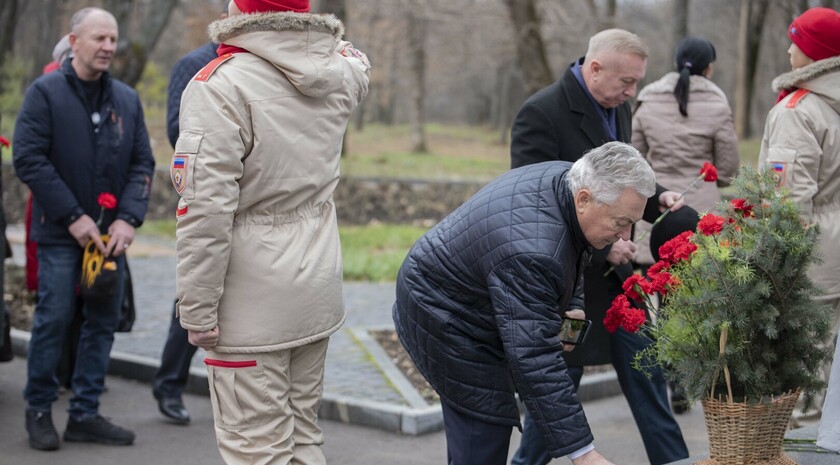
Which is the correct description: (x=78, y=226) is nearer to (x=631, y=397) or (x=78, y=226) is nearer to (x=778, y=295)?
(x=631, y=397)

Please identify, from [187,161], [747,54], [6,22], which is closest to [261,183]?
[187,161]

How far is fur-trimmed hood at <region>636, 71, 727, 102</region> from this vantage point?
681cm

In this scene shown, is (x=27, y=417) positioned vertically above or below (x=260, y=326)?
below

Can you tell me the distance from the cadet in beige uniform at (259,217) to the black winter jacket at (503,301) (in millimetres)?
441

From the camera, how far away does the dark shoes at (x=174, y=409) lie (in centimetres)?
653

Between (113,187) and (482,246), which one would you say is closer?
(482,246)

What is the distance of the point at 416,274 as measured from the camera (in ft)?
12.8

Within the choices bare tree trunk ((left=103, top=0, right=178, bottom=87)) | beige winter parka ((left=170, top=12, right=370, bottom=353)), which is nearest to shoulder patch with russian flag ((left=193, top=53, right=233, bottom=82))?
beige winter parka ((left=170, top=12, right=370, bottom=353))

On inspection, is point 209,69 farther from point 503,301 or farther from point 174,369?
point 174,369

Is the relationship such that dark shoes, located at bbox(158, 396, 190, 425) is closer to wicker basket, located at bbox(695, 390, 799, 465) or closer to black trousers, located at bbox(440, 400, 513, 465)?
black trousers, located at bbox(440, 400, 513, 465)

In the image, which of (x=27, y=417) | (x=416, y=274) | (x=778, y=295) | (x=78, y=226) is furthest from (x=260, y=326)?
(x=27, y=417)

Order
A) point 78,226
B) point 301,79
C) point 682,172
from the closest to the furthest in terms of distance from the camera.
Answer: point 301,79, point 78,226, point 682,172

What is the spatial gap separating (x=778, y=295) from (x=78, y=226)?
3.73 metres

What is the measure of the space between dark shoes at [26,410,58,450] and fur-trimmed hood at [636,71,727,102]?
415 centimetres
